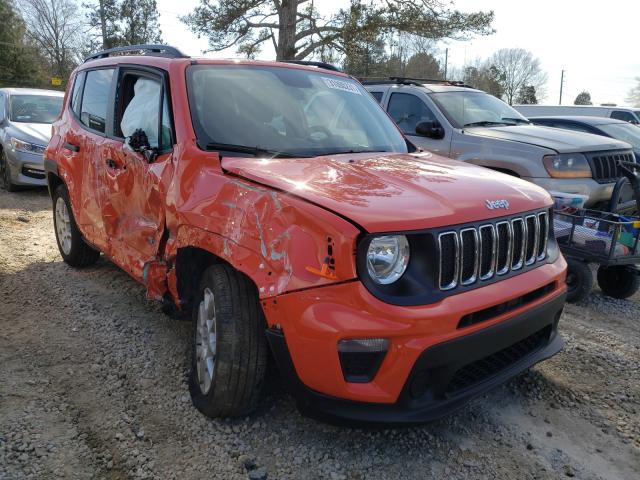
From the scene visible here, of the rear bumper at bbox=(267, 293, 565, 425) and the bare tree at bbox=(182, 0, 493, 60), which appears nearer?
the rear bumper at bbox=(267, 293, 565, 425)

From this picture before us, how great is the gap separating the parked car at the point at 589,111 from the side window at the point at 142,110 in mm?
11800

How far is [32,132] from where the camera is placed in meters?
9.11

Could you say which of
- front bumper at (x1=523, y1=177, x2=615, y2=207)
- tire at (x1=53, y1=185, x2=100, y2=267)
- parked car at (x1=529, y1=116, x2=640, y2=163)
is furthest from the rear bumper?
parked car at (x1=529, y1=116, x2=640, y2=163)

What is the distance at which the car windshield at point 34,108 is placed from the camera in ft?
31.7

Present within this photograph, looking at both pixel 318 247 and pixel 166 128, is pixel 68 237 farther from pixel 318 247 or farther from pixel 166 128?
pixel 318 247

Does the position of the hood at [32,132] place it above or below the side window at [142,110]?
below

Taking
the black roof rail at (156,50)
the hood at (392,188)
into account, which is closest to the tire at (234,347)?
the hood at (392,188)

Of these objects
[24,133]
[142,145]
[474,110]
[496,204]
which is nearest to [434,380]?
[496,204]

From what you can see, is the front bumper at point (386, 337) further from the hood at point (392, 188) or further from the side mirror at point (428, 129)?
the side mirror at point (428, 129)

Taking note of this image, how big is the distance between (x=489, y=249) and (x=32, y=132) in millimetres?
8965

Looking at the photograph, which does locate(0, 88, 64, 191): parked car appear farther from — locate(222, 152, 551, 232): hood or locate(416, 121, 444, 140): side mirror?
locate(222, 152, 551, 232): hood

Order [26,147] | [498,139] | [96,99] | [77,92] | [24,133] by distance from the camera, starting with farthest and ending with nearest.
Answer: [24,133], [26,147], [498,139], [77,92], [96,99]

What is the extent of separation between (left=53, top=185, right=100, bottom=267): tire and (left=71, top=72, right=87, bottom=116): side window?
2.51 ft

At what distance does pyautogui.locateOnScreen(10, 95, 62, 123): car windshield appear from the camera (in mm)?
9656
